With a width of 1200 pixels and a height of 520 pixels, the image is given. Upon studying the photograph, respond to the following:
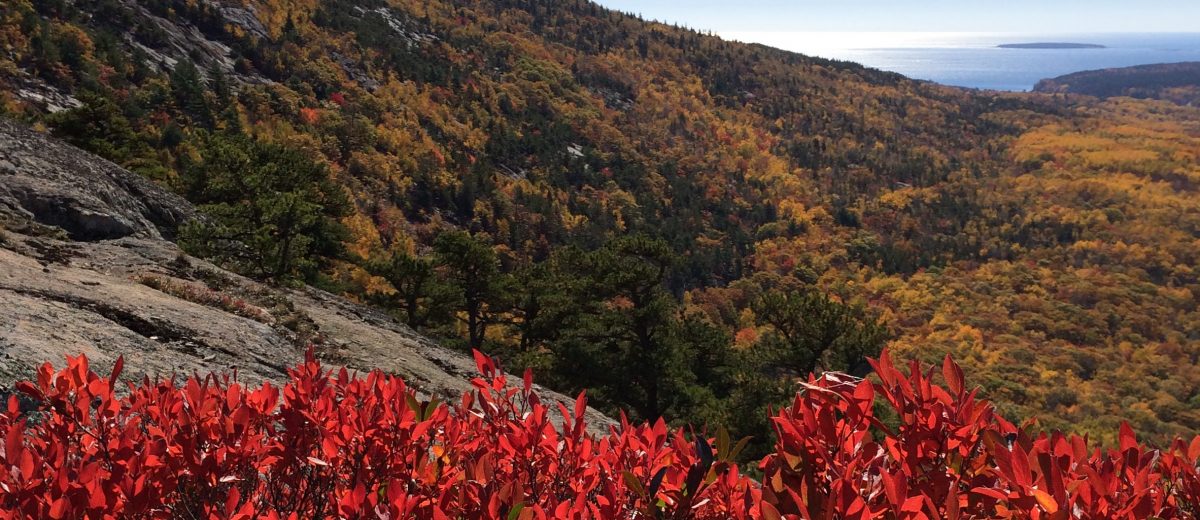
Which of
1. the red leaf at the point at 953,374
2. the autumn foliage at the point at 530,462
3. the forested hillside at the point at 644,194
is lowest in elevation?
the forested hillside at the point at 644,194

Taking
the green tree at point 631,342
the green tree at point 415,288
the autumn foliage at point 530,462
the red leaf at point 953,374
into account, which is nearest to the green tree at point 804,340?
the green tree at point 631,342

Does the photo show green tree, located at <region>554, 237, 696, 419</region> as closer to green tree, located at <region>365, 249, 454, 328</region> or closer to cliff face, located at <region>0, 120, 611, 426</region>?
green tree, located at <region>365, 249, 454, 328</region>

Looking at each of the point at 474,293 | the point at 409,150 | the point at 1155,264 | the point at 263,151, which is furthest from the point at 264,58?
the point at 1155,264

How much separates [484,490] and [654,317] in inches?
621

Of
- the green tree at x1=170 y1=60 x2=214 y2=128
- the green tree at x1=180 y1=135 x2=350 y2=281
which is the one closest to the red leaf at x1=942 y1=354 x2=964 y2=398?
the green tree at x1=180 y1=135 x2=350 y2=281

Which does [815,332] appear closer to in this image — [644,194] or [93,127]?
[93,127]

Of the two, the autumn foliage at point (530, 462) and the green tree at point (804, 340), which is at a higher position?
the autumn foliage at point (530, 462)

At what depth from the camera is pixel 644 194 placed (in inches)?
3570

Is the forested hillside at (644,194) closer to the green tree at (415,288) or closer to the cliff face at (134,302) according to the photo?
the green tree at (415,288)

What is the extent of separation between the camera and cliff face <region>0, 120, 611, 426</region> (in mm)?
5582

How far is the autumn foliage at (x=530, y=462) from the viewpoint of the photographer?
147 centimetres

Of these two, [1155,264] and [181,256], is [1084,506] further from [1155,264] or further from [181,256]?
[1155,264]

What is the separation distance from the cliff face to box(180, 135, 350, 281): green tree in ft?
4.49

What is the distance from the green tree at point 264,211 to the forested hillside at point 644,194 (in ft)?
0.35
